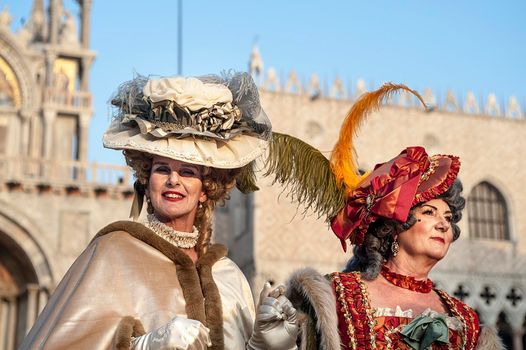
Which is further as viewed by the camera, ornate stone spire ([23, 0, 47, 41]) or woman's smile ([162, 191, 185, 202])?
ornate stone spire ([23, 0, 47, 41])

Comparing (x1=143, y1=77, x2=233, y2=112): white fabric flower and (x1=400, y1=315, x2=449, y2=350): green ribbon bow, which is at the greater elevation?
(x1=143, y1=77, x2=233, y2=112): white fabric flower

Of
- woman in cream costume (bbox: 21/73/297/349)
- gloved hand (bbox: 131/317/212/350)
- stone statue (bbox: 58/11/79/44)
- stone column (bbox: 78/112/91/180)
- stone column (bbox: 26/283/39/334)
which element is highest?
stone statue (bbox: 58/11/79/44)

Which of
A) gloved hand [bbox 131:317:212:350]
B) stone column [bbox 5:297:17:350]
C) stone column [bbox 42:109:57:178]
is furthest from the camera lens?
stone column [bbox 42:109:57:178]

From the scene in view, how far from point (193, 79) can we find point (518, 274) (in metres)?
16.6

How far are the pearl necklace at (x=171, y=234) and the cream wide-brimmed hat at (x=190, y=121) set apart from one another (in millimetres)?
162

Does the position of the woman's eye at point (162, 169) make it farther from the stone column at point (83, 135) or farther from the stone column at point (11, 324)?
the stone column at point (83, 135)

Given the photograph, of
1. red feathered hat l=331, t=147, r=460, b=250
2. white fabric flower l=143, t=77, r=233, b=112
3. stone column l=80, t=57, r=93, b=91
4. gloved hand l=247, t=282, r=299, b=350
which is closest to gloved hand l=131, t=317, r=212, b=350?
gloved hand l=247, t=282, r=299, b=350

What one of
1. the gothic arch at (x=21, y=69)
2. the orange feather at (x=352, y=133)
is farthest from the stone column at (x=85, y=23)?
the orange feather at (x=352, y=133)

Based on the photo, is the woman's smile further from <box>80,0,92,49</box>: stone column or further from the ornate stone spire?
the ornate stone spire

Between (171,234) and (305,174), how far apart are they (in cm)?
71

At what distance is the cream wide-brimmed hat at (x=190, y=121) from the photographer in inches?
123

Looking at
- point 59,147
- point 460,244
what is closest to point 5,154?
point 59,147

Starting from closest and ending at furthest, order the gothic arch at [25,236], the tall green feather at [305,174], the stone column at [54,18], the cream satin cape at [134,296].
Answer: the cream satin cape at [134,296] → the tall green feather at [305,174] → the gothic arch at [25,236] → the stone column at [54,18]

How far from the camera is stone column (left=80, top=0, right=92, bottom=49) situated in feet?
65.0
